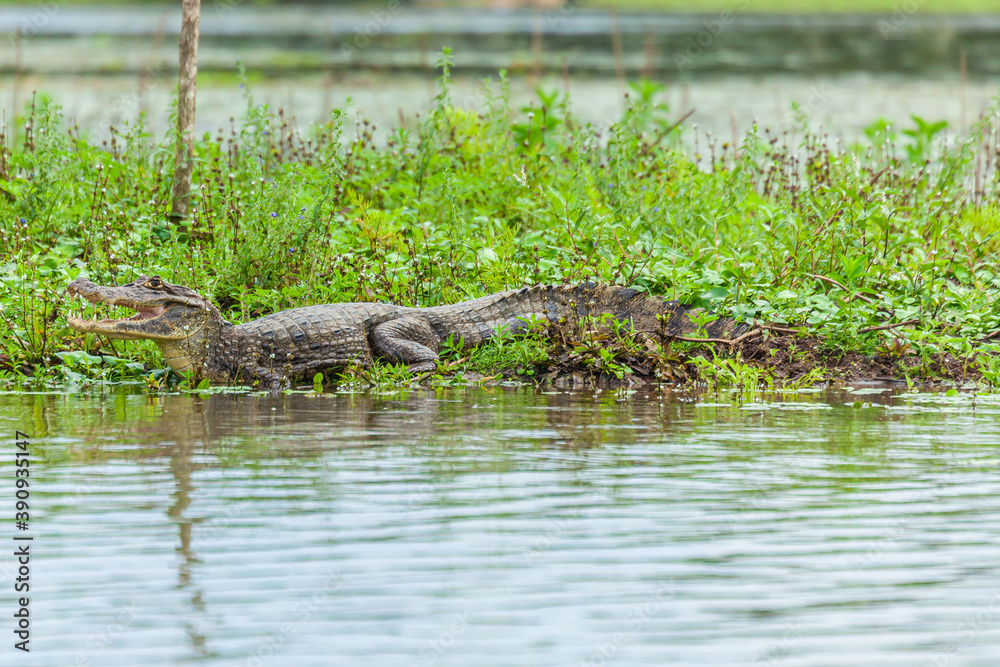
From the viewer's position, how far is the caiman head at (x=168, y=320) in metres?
7.29

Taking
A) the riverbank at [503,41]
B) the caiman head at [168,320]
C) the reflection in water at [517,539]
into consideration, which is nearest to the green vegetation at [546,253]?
the caiman head at [168,320]

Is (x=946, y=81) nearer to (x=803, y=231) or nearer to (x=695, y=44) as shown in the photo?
(x=695, y=44)

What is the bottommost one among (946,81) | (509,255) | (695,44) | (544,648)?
(544,648)

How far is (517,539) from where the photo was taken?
4.14m

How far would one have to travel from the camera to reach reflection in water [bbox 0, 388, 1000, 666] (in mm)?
3299

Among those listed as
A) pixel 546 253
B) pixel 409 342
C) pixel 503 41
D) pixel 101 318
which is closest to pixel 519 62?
pixel 503 41

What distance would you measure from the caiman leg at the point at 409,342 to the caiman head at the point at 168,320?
3.36ft

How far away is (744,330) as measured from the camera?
7945mm

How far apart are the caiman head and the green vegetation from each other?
14.1 inches

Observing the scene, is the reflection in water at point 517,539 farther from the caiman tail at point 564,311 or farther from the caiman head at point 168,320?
→ the caiman tail at point 564,311

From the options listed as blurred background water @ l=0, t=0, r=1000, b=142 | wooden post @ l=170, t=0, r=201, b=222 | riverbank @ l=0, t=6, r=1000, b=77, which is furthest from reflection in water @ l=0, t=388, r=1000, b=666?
riverbank @ l=0, t=6, r=1000, b=77

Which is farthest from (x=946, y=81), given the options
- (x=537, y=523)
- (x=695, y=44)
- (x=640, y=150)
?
(x=537, y=523)

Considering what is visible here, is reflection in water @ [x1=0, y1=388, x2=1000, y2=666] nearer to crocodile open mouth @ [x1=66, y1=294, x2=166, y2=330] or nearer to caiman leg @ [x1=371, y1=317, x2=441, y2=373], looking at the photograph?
crocodile open mouth @ [x1=66, y1=294, x2=166, y2=330]

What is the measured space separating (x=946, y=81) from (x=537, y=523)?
25744 millimetres
